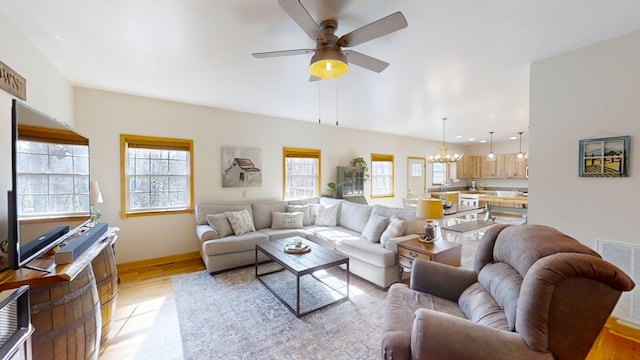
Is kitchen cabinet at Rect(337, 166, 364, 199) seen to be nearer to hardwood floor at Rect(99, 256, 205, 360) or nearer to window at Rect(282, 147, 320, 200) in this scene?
window at Rect(282, 147, 320, 200)

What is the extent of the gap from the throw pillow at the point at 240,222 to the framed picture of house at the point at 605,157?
4013 mm

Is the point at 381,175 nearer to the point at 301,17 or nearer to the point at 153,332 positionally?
the point at 301,17

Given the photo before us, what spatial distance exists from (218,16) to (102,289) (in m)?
2.30

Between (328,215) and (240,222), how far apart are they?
157 cm

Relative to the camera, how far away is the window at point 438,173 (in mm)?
8266

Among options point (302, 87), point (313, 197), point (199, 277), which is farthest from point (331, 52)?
point (313, 197)

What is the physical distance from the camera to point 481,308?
1577mm

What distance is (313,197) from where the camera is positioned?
5.41m

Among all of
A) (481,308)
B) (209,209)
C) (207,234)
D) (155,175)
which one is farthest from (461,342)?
(155,175)

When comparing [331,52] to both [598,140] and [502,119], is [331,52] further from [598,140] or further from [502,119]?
[502,119]

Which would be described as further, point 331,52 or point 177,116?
point 177,116

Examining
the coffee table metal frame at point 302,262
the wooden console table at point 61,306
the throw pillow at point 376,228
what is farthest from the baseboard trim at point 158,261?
the throw pillow at point 376,228

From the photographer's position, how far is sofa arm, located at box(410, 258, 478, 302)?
1914 mm

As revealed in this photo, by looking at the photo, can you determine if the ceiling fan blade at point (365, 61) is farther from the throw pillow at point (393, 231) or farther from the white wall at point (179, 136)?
the white wall at point (179, 136)
